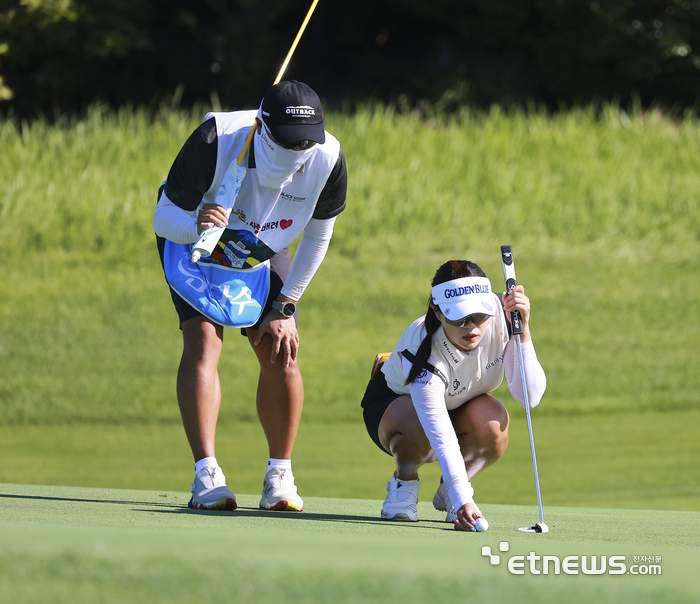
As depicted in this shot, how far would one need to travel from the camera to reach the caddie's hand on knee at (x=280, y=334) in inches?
129

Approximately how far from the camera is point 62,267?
403 inches

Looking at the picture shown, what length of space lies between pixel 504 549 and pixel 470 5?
Result: 53.7 ft

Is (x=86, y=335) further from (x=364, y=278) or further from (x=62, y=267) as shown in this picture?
(x=364, y=278)

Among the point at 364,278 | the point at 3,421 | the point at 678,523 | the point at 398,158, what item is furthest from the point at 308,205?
the point at 398,158

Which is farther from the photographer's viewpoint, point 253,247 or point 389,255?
point 389,255

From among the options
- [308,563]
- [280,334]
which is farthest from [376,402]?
[308,563]

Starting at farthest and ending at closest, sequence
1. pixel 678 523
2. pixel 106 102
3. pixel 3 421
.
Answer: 1. pixel 106 102
2. pixel 3 421
3. pixel 678 523

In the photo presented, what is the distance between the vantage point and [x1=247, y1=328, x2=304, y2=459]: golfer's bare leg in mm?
3346

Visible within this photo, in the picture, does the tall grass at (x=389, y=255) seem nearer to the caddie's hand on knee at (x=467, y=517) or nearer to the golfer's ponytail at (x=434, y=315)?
the golfer's ponytail at (x=434, y=315)

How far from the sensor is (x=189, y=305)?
3201mm
